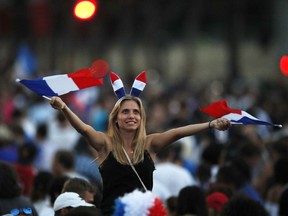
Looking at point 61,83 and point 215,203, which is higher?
point 61,83

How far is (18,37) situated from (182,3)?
1284cm

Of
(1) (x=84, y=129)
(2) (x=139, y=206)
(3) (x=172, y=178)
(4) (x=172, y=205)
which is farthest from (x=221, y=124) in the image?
(3) (x=172, y=178)

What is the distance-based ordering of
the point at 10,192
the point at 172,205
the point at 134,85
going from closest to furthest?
1. the point at 134,85
2. the point at 10,192
3. the point at 172,205

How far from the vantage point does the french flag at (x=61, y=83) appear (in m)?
9.24

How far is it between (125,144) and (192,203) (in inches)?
52.0

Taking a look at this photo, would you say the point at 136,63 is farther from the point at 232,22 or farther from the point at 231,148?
the point at 231,148

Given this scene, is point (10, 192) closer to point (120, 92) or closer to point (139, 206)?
point (120, 92)

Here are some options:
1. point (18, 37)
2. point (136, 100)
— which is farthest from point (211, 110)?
point (18, 37)

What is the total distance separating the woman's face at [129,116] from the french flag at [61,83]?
741 mm

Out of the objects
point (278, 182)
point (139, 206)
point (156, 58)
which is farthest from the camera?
point (156, 58)

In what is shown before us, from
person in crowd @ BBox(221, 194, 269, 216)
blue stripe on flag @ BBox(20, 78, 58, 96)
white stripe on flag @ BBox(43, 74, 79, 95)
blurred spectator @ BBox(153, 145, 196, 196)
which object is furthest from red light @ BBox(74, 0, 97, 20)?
person in crowd @ BBox(221, 194, 269, 216)

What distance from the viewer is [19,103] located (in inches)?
990

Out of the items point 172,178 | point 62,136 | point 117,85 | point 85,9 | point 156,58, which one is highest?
point 156,58

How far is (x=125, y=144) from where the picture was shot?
8.73m
